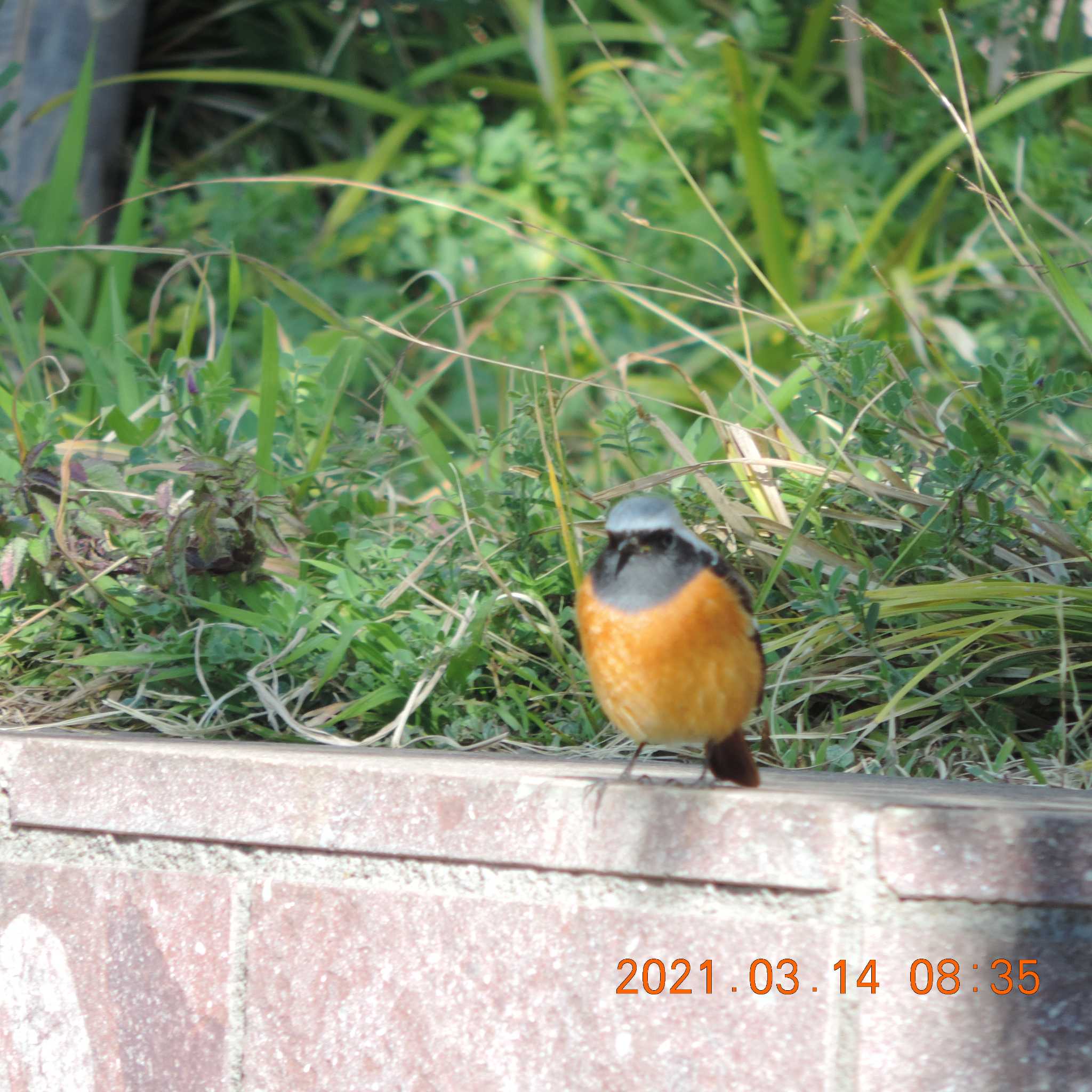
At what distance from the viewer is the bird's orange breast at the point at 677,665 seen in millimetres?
1741

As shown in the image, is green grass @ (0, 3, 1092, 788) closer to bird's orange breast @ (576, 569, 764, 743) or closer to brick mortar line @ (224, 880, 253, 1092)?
bird's orange breast @ (576, 569, 764, 743)

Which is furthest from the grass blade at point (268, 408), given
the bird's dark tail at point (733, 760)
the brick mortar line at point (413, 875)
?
the bird's dark tail at point (733, 760)

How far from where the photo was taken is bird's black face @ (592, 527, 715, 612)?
1.78 metres

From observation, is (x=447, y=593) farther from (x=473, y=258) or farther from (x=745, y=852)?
(x=473, y=258)

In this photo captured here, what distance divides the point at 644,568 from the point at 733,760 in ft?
1.02

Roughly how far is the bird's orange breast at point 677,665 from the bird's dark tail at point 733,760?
0.02m

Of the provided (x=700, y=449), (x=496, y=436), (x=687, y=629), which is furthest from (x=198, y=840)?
(x=700, y=449)

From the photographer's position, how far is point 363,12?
5680mm

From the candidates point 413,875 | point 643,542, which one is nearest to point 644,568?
point 643,542

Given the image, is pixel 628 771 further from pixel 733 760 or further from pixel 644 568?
pixel 644 568

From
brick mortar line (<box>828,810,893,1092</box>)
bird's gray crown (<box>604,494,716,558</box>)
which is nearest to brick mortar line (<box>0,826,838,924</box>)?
brick mortar line (<box>828,810,893,1092</box>)

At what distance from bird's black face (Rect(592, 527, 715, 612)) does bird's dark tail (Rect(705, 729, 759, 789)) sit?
23 centimetres

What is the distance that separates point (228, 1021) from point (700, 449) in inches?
68.6

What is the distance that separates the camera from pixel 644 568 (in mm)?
1793
